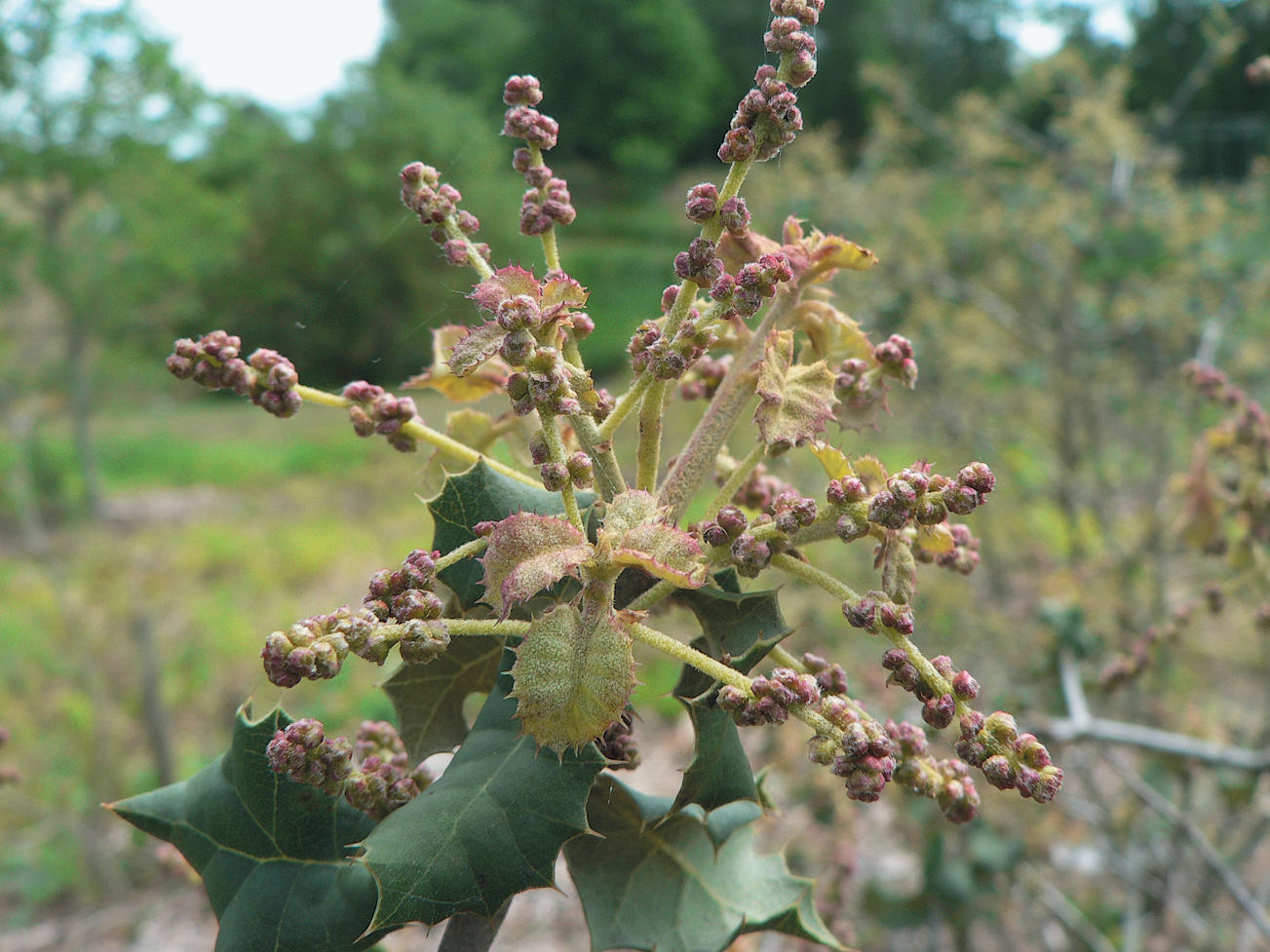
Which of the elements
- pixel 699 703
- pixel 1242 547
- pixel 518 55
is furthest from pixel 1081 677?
pixel 518 55

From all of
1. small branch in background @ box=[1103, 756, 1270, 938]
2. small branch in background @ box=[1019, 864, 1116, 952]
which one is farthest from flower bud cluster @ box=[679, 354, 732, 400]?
small branch in background @ box=[1019, 864, 1116, 952]

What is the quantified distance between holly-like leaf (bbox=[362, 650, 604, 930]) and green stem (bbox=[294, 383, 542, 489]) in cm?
22

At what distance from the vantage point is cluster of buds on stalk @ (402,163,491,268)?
29.4 inches

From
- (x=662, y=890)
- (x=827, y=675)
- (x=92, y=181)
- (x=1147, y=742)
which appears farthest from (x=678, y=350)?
(x=92, y=181)

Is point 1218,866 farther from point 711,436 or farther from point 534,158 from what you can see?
point 534,158

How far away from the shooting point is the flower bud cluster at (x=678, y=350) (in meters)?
0.65

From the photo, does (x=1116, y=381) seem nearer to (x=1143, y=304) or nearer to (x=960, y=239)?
(x=1143, y=304)

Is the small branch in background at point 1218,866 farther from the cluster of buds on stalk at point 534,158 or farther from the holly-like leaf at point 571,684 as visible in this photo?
the cluster of buds on stalk at point 534,158

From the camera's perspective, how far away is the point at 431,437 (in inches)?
29.8

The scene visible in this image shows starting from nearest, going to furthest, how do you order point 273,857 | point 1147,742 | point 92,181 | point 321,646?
point 321,646 → point 273,857 → point 1147,742 → point 92,181

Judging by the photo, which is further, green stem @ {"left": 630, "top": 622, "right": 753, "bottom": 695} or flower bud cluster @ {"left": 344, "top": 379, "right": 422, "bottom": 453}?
flower bud cluster @ {"left": 344, "top": 379, "right": 422, "bottom": 453}

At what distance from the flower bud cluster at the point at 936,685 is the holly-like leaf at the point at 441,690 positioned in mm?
334

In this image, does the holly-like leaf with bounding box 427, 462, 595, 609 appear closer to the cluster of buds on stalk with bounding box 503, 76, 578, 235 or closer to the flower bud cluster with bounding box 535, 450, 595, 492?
the flower bud cluster with bounding box 535, 450, 595, 492

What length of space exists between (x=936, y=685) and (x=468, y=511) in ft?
1.23
